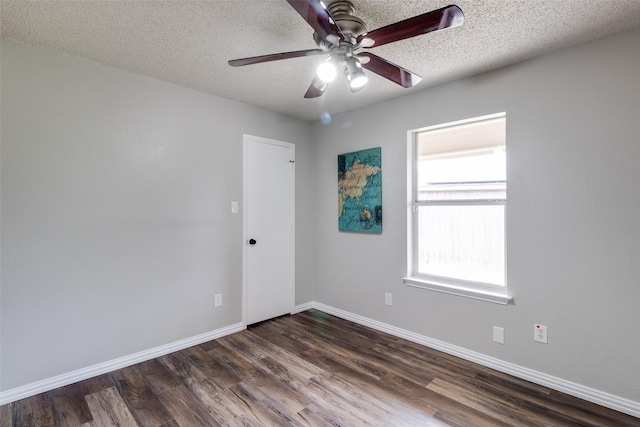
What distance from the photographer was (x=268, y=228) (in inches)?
141

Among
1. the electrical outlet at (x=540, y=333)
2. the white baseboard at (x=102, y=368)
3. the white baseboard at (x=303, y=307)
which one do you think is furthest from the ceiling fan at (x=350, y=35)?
the white baseboard at (x=303, y=307)

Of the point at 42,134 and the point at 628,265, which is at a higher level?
the point at 42,134

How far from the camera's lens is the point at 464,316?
106 inches

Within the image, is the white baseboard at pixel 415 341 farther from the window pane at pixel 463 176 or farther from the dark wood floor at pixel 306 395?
the window pane at pixel 463 176

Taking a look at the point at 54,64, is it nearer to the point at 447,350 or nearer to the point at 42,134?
the point at 42,134

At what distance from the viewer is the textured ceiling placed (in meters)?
1.75

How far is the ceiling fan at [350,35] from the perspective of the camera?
1.40m

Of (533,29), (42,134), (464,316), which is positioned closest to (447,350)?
(464,316)

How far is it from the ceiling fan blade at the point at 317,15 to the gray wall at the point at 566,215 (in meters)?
1.63

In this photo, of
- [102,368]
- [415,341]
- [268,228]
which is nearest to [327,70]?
[268,228]

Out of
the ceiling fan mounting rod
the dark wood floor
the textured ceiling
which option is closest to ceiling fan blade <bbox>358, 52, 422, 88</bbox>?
the ceiling fan mounting rod

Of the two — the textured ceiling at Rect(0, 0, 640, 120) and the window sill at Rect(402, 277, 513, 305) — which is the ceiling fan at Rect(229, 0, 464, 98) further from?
the window sill at Rect(402, 277, 513, 305)

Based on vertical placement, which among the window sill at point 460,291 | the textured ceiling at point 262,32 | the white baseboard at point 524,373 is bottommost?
the white baseboard at point 524,373

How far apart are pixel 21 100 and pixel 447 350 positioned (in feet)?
12.4
